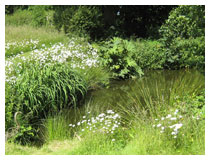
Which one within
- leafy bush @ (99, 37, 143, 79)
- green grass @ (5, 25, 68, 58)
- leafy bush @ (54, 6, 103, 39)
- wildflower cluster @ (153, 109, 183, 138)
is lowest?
wildflower cluster @ (153, 109, 183, 138)

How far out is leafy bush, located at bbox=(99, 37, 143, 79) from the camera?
32.1 ft

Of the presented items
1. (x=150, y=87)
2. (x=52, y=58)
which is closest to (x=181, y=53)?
(x=150, y=87)

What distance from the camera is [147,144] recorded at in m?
3.73

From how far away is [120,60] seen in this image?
995cm

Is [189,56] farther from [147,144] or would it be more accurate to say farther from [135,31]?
[147,144]

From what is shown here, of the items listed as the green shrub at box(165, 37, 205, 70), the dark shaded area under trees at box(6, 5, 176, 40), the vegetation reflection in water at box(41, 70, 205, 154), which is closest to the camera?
the vegetation reflection in water at box(41, 70, 205, 154)

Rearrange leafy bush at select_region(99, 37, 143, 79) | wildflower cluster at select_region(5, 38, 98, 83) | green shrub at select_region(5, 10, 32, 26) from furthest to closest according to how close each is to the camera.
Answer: green shrub at select_region(5, 10, 32, 26) < leafy bush at select_region(99, 37, 143, 79) < wildflower cluster at select_region(5, 38, 98, 83)

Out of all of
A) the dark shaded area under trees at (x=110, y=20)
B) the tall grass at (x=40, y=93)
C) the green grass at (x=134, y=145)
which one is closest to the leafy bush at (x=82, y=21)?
the dark shaded area under trees at (x=110, y=20)

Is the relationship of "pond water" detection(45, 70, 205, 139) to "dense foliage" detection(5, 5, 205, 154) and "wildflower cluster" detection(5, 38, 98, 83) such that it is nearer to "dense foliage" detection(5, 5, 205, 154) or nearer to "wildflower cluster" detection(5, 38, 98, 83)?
"dense foliage" detection(5, 5, 205, 154)

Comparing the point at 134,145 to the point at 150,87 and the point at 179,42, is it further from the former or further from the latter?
the point at 179,42

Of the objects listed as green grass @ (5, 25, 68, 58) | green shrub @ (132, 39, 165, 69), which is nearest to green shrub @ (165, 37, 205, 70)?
green shrub @ (132, 39, 165, 69)

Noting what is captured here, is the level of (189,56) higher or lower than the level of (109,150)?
higher
